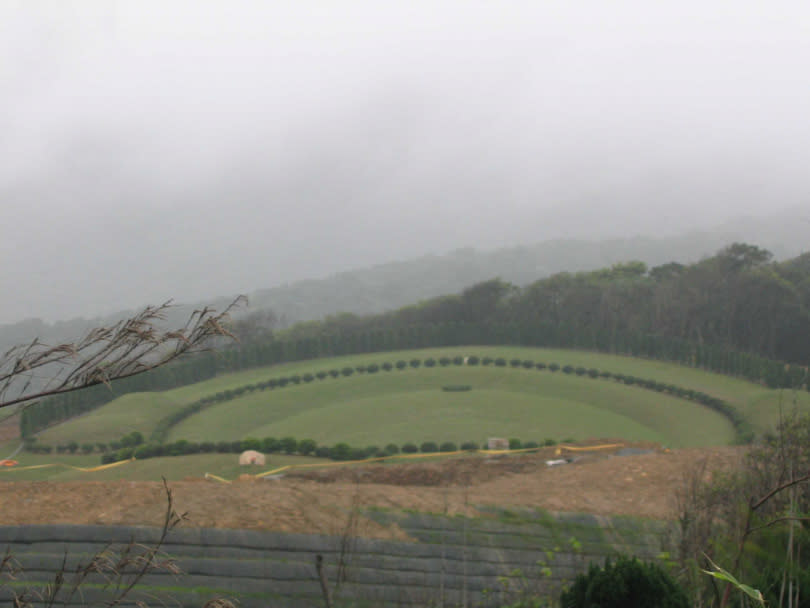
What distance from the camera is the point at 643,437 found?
2417 cm

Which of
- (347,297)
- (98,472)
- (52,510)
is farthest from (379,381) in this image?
(347,297)

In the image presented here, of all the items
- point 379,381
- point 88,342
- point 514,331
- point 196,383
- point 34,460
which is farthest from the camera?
point 514,331

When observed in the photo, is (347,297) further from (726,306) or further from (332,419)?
(332,419)

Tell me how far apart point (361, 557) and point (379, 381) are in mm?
24010

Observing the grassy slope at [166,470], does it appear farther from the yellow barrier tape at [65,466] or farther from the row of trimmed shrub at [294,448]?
the row of trimmed shrub at [294,448]

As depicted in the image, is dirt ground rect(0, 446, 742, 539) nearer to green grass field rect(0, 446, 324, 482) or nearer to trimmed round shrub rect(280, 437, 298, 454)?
green grass field rect(0, 446, 324, 482)

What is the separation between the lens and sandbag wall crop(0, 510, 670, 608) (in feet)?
28.3

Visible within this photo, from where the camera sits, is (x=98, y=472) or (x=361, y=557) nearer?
(x=361, y=557)

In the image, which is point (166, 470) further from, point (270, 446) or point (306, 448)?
point (306, 448)

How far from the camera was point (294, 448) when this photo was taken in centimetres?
2120

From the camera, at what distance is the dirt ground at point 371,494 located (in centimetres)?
1045

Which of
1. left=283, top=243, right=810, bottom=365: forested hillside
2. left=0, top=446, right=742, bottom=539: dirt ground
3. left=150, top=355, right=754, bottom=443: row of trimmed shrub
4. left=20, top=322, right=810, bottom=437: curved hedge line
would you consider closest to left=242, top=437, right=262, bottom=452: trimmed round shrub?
left=0, top=446, right=742, bottom=539: dirt ground

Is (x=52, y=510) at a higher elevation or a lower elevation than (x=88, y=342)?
lower

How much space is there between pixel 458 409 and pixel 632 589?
21.4 m
